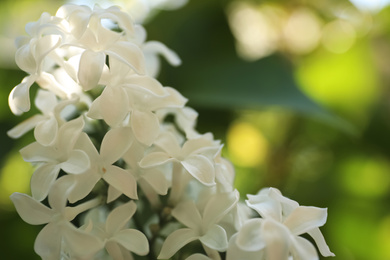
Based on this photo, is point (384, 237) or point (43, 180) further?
point (384, 237)

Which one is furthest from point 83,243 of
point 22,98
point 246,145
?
point 246,145

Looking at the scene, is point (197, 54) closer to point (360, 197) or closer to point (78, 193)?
point (360, 197)

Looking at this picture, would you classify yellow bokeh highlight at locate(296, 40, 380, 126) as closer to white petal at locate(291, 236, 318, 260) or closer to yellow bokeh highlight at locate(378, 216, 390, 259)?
yellow bokeh highlight at locate(378, 216, 390, 259)

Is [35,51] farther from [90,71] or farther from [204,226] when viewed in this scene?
[204,226]

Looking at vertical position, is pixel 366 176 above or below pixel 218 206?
below

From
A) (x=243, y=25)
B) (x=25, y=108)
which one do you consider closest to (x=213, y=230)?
(x=25, y=108)

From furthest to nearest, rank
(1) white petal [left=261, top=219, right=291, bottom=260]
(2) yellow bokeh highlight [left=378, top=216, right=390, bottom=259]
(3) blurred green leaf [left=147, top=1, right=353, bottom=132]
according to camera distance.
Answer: (2) yellow bokeh highlight [left=378, top=216, right=390, bottom=259] < (3) blurred green leaf [left=147, top=1, right=353, bottom=132] < (1) white petal [left=261, top=219, right=291, bottom=260]

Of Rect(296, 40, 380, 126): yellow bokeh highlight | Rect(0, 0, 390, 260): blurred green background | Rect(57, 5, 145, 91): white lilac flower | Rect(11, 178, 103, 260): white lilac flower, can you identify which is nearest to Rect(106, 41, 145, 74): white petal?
Rect(57, 5, 145, 91): white lilac flower
